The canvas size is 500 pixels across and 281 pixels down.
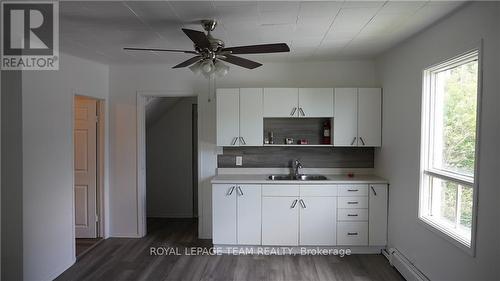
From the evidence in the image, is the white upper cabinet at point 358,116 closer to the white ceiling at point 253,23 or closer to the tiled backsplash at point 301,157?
the tiled backsplash at point 301,157

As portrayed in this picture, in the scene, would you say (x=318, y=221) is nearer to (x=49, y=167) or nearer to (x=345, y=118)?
(x=345, y=118)

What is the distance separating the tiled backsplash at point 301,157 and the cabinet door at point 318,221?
0.67 meters

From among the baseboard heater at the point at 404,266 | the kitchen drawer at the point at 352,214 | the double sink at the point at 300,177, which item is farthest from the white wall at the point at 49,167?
the baseboard heater at the point at 404,266

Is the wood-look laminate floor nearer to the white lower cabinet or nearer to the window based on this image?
the white lower cabinet

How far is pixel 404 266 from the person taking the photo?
3.04 m

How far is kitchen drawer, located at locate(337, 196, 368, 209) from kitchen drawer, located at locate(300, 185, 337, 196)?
0.41 ft

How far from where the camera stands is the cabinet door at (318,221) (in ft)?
11.7

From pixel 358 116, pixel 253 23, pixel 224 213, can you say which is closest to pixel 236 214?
pixel 224 213

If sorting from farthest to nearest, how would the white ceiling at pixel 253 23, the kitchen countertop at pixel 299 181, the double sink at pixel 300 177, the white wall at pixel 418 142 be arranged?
1. the double sink at pixel 300 177
2. the kitchen countertop at pixel 299 181
3. the white ceiling at pixel 253 23
4. the white wall at pixel 418 142

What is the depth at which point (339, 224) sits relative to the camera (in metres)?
A: 3.58

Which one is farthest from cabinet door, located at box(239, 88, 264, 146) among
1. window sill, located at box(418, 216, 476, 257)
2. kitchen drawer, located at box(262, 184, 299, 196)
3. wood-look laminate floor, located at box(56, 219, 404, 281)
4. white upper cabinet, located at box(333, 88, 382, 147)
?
window sill, located at box(418, 216, 476, 257)

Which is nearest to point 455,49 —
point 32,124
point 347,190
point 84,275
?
point 347,190

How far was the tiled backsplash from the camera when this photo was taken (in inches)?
160

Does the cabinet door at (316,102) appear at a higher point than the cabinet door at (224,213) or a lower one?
higher
